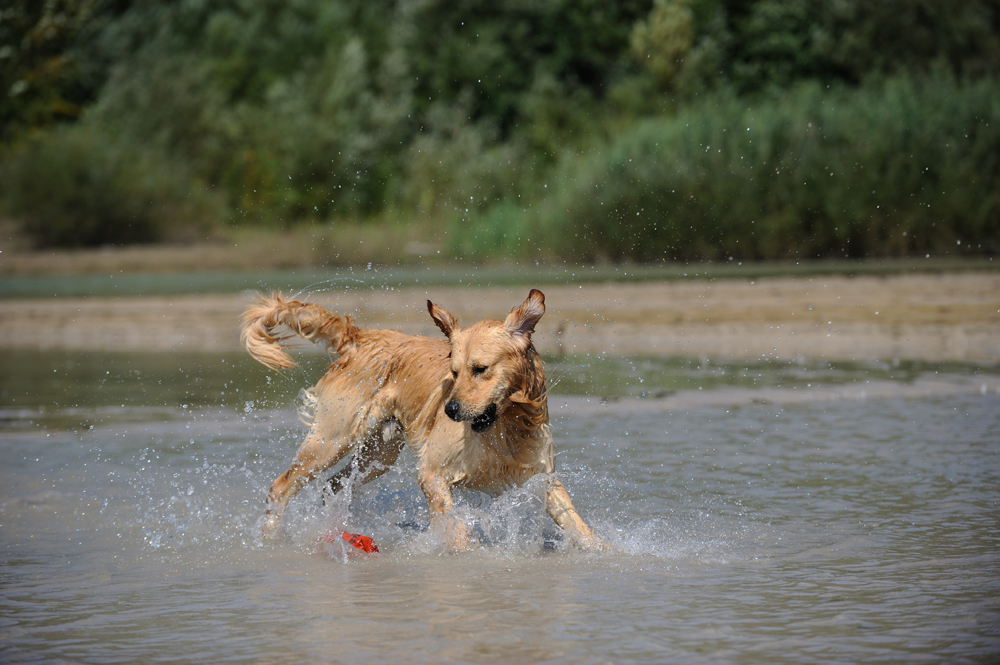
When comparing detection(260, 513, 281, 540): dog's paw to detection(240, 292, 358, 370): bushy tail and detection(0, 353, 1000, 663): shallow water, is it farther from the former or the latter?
detection(240, 292, 358, 370): bushy tail

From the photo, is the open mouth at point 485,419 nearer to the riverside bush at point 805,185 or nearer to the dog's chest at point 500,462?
the dog's chest at point 500,462

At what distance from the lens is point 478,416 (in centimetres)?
556

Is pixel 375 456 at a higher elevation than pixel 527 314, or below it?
below

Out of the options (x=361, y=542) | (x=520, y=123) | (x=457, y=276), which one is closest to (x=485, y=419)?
(x=361, y=542)

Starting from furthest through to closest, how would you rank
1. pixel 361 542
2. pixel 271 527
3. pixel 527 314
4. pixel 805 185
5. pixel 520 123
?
pixel 520 123, pixel 805 185, pixel 271 527, pixel 361 542, pixel 527 314

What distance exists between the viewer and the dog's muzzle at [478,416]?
5.50m

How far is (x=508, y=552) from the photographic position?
5.99m

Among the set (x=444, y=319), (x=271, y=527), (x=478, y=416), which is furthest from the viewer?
(x=271, y=527)

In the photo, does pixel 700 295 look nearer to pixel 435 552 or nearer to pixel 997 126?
pixel 997 126

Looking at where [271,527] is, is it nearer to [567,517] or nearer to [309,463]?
[309,463]

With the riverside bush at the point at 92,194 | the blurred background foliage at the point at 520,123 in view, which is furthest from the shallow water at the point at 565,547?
the riverside bush at the point at 92,194

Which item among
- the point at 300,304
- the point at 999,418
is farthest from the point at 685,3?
the point at 300,304

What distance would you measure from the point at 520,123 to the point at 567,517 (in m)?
38.3

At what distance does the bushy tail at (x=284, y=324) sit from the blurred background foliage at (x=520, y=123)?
18.3 metres
